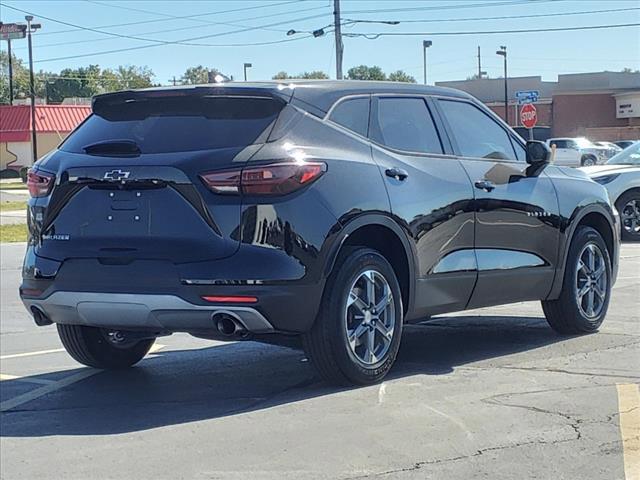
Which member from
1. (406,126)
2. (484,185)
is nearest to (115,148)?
(406,126)

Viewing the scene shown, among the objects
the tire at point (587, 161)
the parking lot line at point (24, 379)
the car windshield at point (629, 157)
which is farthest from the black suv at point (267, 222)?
the tire at point (587, 161)

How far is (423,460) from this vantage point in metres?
4.71

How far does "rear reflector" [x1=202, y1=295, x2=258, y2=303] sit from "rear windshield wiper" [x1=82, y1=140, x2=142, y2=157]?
3.22 feet

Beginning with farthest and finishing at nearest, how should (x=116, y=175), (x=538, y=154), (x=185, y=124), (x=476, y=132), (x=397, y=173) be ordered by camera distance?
(x=538, y=154)
(x=476, y=132)
(x=397, y=173)
(x=185, y=124)
(x=116, y=175)

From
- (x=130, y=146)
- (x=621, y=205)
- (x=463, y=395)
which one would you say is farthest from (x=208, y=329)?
(x=621, y=205)

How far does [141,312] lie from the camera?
5.57 metres

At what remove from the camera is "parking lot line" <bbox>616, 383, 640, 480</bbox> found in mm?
4576

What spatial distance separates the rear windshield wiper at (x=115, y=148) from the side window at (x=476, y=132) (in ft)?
7.56

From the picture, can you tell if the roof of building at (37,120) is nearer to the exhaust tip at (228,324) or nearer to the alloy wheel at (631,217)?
the alloy wheel at (631,217)

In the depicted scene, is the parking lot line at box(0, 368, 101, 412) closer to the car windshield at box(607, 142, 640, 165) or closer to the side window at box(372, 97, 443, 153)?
the side window at box(372, 97, 443, 153)

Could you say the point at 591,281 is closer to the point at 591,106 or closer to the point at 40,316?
the point at 40,316

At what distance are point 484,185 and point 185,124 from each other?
2.19 metres

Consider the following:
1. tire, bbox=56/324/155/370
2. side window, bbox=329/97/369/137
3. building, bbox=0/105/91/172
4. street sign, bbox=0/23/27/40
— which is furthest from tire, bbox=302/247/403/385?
street sign, bbox=0/23/27/40

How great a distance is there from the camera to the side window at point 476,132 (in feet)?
23.1
